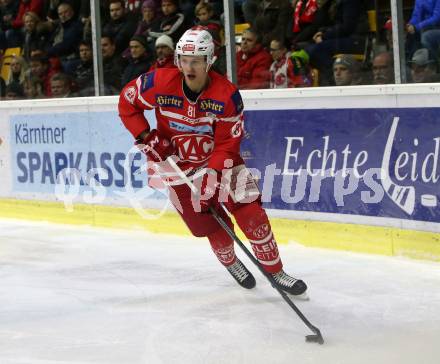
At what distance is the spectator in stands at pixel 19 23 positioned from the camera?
7715 millimetres

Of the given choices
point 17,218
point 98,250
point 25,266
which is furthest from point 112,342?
point 17,218

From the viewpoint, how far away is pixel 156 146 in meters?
4.68

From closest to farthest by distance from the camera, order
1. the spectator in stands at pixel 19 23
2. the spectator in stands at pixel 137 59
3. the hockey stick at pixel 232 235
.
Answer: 1. the hockey stick at pixel 232 235
2. the spectator in stands at pixel 137 59
3. the spectator in stands at pixel 19 23

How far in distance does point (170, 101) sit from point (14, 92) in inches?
143

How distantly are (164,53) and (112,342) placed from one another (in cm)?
324

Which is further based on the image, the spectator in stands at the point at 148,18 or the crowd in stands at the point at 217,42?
the spectator in stands at the point at 148,18

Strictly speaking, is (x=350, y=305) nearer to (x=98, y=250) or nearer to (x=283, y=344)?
(x=283, y=344)

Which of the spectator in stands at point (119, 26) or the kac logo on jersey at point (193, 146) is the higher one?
the spectator in stands at point (119, 26)

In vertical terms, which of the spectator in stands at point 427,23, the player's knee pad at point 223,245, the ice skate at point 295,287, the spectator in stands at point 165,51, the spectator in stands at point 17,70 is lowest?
the ice skate at point 295,287

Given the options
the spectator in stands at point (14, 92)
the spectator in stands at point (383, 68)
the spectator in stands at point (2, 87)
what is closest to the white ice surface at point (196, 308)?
the spectator in stands at point (383, 68)

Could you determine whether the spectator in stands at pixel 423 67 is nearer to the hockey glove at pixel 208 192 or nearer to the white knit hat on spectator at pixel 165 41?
the hockey glove at pixel 208 192

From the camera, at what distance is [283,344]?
365cm

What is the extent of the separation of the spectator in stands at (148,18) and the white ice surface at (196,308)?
5.27 ft

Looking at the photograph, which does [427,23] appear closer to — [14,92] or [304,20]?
[304,20]
